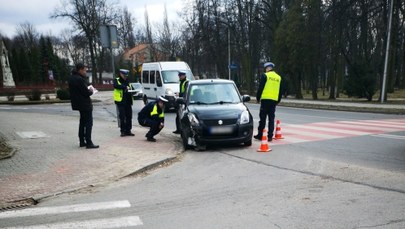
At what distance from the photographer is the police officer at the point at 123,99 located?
11.7 metres

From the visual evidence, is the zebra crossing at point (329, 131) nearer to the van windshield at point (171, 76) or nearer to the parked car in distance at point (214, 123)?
the parked car in distance at point (214, 123)

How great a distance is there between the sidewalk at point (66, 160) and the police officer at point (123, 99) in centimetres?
46

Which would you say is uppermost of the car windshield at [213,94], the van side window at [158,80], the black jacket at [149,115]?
the van side window at [158,80]

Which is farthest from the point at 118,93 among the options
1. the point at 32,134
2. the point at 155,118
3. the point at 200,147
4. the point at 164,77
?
the point at 164,77

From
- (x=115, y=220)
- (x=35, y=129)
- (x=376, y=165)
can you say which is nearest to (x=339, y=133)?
(x=376, y=165)

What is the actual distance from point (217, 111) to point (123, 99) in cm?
357

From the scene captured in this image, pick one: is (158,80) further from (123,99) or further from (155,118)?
(155,118)

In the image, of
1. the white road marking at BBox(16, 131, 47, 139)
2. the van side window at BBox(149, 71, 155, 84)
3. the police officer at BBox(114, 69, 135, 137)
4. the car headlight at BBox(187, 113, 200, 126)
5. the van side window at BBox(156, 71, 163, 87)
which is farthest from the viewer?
the van side window at BBox(149, 71, 155, 84)

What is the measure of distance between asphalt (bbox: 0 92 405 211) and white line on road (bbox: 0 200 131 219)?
0.32 meters

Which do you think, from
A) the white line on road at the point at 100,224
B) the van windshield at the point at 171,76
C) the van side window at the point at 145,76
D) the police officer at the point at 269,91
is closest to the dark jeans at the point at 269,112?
the police officer at the point at 269,91

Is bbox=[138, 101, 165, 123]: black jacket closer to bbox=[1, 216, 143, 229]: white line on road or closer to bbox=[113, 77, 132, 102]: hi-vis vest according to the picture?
bbox=[113, 77, 132, 102]: hi-vis vest

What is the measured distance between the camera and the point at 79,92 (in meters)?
9.62

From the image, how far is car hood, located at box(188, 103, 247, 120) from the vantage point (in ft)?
30.9

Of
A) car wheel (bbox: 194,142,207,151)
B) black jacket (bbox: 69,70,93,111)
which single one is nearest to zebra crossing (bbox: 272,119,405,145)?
car wheel (bbox: 194,142,207,151)
